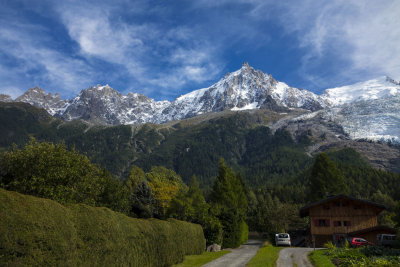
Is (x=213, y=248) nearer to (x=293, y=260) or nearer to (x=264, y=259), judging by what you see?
(x=264, y=259)

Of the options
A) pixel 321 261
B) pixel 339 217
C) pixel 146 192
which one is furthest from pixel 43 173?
pixel 339 217

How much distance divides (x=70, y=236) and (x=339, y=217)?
176 feet

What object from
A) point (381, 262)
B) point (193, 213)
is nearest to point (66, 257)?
point (381, 262)

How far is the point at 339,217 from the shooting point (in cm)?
5419

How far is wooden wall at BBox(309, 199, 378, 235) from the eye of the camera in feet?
175

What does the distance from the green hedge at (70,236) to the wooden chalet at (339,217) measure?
138ft

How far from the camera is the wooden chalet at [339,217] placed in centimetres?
5319

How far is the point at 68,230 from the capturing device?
1186cm

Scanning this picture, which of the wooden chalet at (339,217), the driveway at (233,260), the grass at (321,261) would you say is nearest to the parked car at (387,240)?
the grass at (321,261)

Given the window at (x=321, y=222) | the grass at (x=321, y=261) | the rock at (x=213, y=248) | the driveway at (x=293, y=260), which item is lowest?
the rock at (x=213, y=248)

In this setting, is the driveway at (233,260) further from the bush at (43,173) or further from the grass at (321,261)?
the bush at (43,173)

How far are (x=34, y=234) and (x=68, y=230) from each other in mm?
1741

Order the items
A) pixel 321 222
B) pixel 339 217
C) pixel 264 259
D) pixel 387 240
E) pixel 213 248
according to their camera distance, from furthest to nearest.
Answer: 1. pixel 321 222
2. pixel 339 217
3. pixel 213 248
4. pixel 387 240
5. pixel 264 259

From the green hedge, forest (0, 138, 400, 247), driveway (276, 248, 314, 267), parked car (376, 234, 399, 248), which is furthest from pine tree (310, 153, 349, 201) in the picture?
the green hedge
